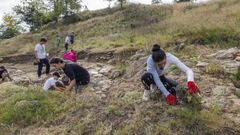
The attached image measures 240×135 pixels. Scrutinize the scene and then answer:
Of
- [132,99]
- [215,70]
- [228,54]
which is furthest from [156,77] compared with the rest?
[228,54]

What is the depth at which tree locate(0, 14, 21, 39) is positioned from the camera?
44.2 metres

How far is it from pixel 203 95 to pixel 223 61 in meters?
2.42

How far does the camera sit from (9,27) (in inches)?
1841

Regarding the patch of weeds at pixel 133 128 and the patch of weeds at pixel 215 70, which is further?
the patch of weeds at pixel 215 70

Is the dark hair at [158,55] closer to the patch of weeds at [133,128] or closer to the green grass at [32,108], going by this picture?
the patch of weeds at [133,128]

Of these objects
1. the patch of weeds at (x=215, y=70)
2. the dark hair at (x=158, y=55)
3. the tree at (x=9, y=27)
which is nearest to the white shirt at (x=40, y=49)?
the patch of weeds at (x=215, y=70)

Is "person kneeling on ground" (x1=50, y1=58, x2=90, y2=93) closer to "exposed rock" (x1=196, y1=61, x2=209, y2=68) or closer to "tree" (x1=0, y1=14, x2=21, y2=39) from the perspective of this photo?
"exposed rock" (x1=196, y1=61, x2=209, y2=68)

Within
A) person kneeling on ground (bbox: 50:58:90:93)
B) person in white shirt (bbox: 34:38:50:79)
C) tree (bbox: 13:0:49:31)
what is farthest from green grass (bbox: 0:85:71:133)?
tree (bbox: 13:0:49:31)

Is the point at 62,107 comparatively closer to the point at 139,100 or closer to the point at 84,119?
the point at 84,119

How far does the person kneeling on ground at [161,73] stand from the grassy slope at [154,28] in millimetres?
4987

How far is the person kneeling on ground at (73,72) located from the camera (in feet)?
20.9

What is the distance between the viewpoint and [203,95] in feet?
19.0

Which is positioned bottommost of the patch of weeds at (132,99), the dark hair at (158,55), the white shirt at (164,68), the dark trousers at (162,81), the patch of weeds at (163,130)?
the patch of weeds at (163,130)

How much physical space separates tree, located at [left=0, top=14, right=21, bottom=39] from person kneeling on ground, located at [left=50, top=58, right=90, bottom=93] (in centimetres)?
4040
